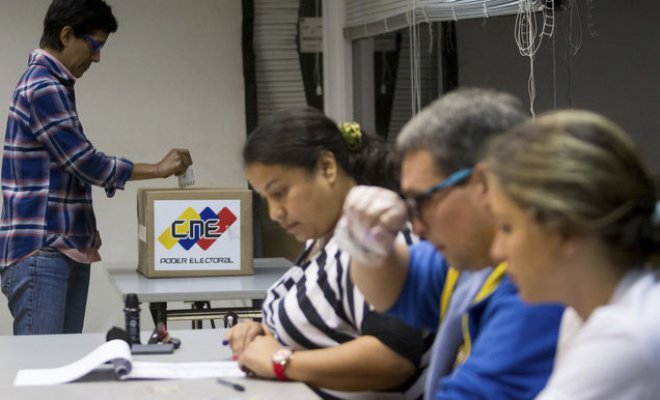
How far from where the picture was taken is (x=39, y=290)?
11.2 ft

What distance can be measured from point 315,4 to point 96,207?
1563 mm

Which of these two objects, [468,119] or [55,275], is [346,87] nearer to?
[55,275]

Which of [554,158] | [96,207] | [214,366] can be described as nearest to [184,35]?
[96,207]

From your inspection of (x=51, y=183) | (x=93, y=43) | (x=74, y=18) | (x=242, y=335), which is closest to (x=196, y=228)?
(x=51, y=183)

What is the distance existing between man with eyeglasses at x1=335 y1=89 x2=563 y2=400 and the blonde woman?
224 mm

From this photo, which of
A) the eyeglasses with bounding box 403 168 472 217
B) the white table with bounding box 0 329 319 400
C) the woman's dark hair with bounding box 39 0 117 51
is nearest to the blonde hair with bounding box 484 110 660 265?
the eyeglasses with bounding box 403 168 472 217

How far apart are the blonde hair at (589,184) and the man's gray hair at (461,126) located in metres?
0.27

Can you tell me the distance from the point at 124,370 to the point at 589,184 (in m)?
1.35

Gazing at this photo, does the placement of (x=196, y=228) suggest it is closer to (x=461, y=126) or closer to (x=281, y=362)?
(x=281, y=362)

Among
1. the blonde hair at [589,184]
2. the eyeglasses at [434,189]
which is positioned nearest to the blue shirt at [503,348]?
the eyeglasses at [434,189]

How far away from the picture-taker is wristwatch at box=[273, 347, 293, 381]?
210 centimetres

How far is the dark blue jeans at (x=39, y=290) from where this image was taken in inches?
134

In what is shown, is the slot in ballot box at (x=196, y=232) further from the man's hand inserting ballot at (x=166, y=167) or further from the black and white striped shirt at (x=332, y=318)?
the black and white striped shirt at (x=332, y=318)

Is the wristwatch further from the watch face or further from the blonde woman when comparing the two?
the blonde woman
